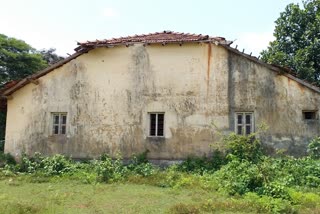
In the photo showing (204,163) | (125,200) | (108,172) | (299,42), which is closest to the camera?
(125,200)

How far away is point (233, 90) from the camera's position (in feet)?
47.5

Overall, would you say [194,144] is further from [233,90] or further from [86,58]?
[86,58]

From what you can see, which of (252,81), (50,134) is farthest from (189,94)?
(50,134)

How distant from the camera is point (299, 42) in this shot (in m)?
21.4

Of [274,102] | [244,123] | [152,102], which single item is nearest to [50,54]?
[152,102]

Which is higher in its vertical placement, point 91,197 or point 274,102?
point 274,102

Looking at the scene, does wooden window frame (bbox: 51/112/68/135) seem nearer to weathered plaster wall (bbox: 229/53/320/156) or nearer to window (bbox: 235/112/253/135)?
weathered plaster wall (bbox: 229/53/320/156)

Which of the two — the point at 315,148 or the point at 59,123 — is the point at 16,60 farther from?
the point at 315,148

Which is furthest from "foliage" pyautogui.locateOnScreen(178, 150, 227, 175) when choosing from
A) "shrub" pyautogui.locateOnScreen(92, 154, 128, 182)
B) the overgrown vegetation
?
"shrub" pyautogui.locateOnScreen(92, 154, 128, 182)

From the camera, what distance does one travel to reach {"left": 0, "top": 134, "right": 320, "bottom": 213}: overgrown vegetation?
8664 mm

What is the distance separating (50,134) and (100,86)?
2.84m

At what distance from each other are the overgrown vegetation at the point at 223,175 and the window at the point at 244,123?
80cm

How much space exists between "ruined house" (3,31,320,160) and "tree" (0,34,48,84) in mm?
11622

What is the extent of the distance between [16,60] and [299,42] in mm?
18556
